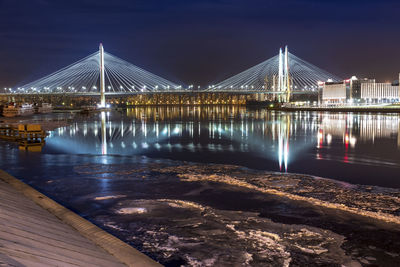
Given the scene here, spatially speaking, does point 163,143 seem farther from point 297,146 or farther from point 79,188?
point 79,188

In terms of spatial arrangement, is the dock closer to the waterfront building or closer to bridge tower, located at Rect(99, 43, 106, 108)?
bridge tower, located at Rect(99, 43, 106, 108)

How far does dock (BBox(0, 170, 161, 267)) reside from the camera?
3604 millimetres

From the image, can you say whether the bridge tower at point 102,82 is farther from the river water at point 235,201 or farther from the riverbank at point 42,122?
the river water at point 235,201

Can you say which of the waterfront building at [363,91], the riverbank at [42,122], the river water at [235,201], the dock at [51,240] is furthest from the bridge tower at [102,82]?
the dock at [51,240]

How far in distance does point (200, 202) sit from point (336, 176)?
495 centimetres

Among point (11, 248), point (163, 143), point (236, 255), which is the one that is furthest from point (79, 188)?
point (163, 143)

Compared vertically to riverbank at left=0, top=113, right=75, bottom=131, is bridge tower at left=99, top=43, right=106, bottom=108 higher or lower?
higher

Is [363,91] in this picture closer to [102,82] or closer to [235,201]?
[102,82]

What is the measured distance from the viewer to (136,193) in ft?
29.3

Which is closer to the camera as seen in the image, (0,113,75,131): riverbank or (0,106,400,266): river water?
(0,106,400,266): river water

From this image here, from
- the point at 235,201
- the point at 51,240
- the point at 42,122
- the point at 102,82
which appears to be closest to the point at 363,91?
the point at 102,82

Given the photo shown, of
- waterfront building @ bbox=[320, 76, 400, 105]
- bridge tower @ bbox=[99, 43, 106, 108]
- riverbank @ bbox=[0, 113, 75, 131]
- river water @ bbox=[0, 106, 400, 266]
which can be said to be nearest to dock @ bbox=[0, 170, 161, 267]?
river water @ bbox=[0, 106, 400, 266]

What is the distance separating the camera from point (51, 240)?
172 inches

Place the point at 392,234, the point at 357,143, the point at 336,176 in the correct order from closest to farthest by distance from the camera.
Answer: the point at 392,234 < the point at 336,176 < the point at 357,143
